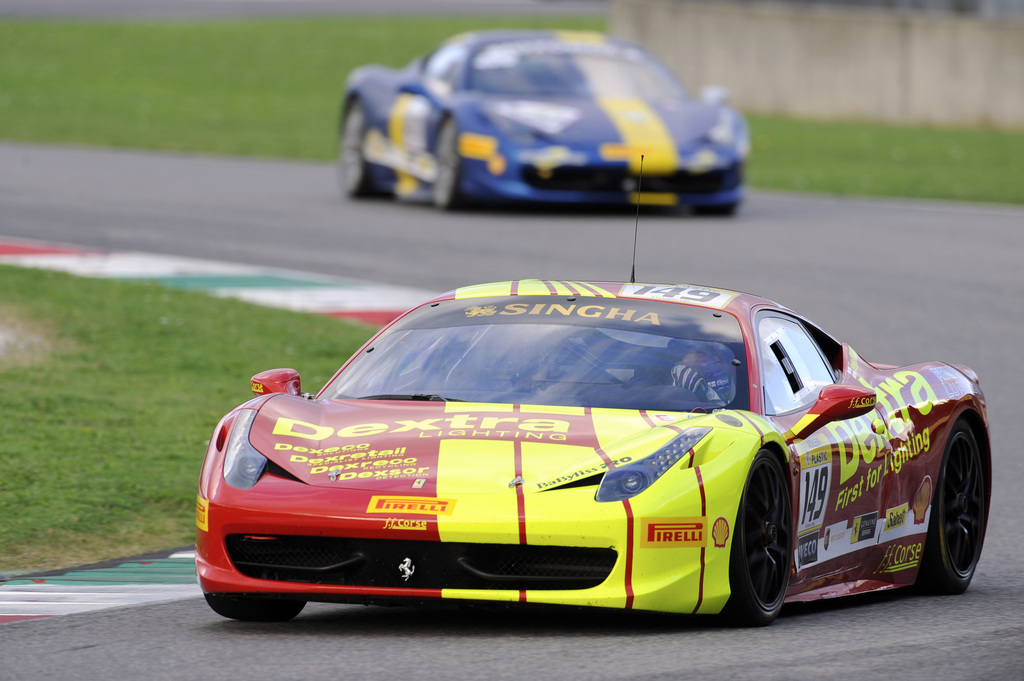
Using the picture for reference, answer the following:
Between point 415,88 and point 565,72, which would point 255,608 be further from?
point 415,88

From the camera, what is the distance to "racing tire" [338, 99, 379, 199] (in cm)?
2000

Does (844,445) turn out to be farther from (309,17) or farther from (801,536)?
(309,17)

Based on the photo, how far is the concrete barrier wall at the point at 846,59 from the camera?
3041 centimetres

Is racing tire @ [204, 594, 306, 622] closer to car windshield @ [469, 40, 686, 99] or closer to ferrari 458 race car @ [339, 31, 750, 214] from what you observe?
ferrari 458 race car @ [339, 31, 750, 214]

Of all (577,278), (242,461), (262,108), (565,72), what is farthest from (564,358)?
(262,108)

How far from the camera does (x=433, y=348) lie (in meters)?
6.73

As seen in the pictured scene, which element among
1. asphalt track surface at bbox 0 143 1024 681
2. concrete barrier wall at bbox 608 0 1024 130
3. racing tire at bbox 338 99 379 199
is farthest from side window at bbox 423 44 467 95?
concrete barrier wall at bbox 608 0 1024 130

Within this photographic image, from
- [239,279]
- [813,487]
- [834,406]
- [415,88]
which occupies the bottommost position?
[239,279]

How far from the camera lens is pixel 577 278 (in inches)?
575

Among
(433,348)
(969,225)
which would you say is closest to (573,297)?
(433,348)

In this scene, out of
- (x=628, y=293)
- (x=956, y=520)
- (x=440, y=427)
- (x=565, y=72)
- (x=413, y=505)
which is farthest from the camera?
(x=565, y=72)

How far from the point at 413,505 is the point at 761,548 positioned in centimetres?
108

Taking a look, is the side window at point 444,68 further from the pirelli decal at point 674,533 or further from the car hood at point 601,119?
the pirelli decal at point 674,533

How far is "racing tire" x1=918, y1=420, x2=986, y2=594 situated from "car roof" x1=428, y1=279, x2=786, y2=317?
99cm
